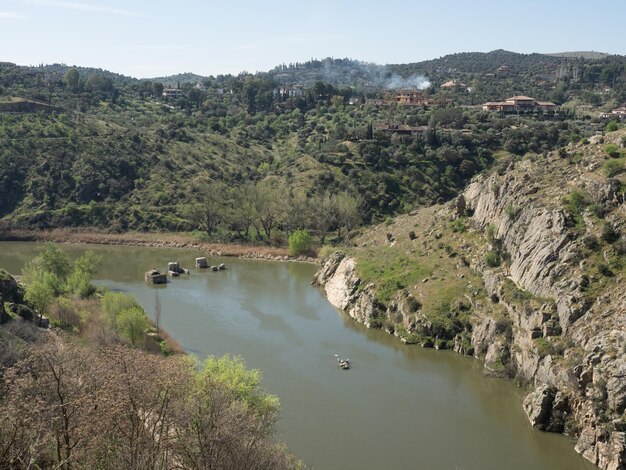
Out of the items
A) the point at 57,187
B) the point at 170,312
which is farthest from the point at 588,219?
the point at 57,187

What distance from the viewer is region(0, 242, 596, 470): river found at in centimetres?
3381

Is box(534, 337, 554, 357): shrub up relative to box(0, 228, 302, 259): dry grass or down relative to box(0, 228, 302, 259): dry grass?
up

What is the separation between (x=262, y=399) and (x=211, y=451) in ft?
36.4

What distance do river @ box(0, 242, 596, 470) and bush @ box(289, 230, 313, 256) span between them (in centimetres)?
1336

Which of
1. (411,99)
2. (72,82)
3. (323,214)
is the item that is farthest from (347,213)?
(72,82)

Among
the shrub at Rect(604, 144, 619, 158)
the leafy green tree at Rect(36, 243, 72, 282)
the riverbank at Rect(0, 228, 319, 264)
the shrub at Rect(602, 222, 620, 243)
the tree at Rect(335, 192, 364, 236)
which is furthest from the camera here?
the riverbank at Rect(0, 228, 319, 264)

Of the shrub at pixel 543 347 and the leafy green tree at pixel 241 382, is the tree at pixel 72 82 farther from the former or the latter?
the shrub at pixel 543 347

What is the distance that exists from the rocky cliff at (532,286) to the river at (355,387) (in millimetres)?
1661

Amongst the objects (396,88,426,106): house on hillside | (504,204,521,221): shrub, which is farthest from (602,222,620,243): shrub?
(396,88,426,106): house on hillside

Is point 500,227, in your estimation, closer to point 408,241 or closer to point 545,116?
point 408,241

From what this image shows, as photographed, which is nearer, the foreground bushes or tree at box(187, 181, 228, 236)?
the foreground bushes

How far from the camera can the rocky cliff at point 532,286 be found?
117 ft

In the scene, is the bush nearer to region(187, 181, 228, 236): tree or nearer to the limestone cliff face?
the limestone cliff face

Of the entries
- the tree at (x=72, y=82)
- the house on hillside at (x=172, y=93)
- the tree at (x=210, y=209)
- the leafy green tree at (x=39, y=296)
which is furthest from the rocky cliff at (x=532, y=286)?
the house on hillside at (x=172, y=93)
